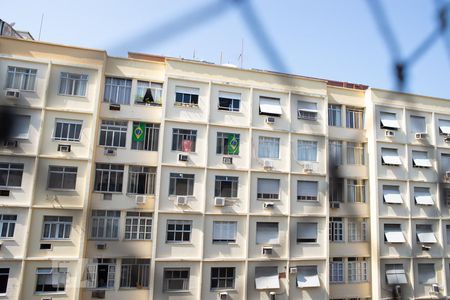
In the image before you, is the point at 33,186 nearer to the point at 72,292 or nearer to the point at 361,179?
the point at 72,292

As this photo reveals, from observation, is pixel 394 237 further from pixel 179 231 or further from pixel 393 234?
pixel 179 231

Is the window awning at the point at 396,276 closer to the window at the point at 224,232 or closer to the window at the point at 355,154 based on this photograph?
the window at the point at 355,154

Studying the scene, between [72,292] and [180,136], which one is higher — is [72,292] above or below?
below

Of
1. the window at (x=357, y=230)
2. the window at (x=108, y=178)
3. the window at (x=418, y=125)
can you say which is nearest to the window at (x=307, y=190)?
the window at (x=357, y=230)

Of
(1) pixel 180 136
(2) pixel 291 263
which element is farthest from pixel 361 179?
(1) pixel 180 136

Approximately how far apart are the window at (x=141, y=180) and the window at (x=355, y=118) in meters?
3.16

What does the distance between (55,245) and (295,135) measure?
3.41 m

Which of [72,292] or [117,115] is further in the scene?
[117,115]

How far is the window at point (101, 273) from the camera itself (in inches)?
168

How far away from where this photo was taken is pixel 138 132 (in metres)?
4.70

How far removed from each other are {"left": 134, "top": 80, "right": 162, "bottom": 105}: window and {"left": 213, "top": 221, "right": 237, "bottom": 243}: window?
5.99 feet

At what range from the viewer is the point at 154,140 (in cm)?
475

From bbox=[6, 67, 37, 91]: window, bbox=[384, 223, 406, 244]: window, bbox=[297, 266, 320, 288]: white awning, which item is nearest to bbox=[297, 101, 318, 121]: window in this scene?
bbox=[384, 223, 406, 244]: window

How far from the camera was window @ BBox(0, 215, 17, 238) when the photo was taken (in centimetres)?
398
